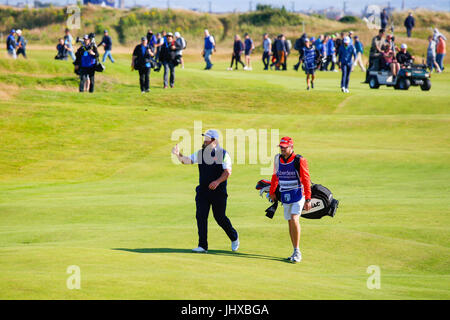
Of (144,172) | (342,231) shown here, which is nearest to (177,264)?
(342,231)

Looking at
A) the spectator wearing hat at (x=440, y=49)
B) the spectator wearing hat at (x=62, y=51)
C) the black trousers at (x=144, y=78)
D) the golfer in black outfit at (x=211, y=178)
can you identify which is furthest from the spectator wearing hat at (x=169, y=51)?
the golfer in black outfit at (x=211, y=178)

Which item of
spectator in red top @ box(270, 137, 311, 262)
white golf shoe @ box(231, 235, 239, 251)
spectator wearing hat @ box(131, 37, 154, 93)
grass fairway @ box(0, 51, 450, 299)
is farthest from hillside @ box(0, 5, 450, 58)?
spectator in red top @ box(270, 137, 311, 262)

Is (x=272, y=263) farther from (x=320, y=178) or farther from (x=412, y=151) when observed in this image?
(x=412, y=151)

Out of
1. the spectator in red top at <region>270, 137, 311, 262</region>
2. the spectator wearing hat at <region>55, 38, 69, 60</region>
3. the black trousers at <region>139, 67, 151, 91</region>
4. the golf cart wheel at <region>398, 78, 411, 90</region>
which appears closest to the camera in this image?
the spectator in red top at <region>270, 137, 311, 262</region>

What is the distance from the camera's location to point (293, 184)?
11922 millimetres

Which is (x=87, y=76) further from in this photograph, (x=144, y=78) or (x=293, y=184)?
(x=293, y=184)

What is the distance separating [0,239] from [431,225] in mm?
8487

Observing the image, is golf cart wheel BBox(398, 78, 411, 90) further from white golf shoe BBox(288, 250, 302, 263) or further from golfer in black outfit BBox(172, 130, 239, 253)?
white golf shoe BBox(288, 250, 302, 263)

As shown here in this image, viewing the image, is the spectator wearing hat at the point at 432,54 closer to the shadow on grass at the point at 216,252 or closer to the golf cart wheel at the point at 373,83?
the golf cart wheel at the point at 373,83

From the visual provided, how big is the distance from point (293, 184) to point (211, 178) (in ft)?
4.66

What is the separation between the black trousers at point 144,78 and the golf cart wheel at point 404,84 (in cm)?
1349

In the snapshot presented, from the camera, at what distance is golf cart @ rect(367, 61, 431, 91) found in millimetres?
38188

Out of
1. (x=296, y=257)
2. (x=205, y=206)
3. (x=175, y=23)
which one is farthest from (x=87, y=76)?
(x=175, y=23)

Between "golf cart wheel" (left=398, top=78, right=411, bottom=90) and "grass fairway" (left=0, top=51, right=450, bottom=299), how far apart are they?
2.12 feet
